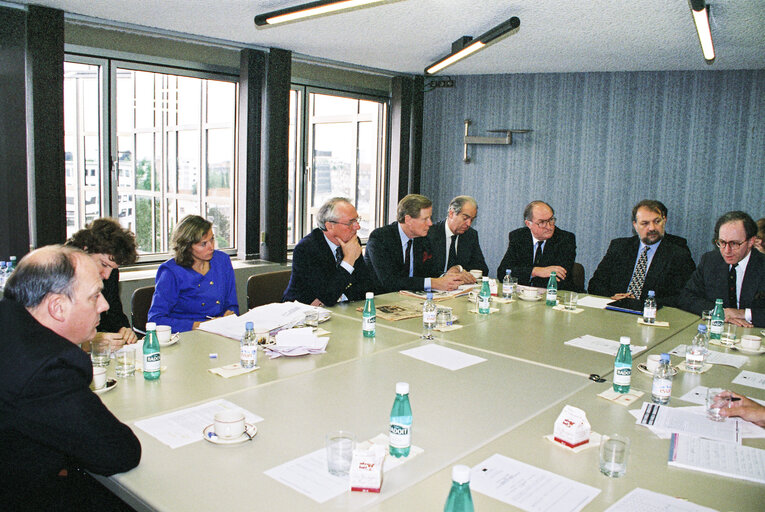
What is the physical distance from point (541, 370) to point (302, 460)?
123 centimetres

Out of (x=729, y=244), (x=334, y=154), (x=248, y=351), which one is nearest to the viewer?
(x=248, y=351)

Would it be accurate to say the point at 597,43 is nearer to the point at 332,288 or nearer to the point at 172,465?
the point at 332,288

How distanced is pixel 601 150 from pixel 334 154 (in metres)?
2.80

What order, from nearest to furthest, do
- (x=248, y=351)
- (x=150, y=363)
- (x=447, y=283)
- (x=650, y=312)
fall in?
1. (x=150, y=363)
2. (x=248, y=351)
3. (x=650, y=312)
4. (x=447, y=283)

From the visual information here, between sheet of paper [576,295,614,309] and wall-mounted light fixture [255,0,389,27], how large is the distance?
230cm

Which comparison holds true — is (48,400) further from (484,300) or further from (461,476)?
(484,300)

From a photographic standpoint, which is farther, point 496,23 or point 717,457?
point 496,23

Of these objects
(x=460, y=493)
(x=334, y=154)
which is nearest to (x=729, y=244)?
(x=460, y=493)

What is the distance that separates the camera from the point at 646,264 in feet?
14.1

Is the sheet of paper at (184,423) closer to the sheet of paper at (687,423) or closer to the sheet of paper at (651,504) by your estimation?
the sheet of paper at (651,504)

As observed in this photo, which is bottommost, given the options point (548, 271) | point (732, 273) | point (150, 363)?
point (150, 363)

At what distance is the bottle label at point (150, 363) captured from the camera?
2143 millimetres

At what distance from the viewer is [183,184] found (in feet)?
19.6

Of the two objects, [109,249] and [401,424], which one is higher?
[109,249]
